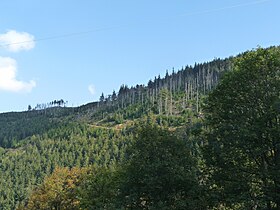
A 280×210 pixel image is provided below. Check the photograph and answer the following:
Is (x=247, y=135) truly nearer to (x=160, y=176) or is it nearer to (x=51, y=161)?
(x=160, y=176)

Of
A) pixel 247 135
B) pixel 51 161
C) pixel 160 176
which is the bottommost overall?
pixel 51 161

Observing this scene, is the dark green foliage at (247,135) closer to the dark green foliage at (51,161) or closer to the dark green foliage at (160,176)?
the dark green foliage at (160,176)

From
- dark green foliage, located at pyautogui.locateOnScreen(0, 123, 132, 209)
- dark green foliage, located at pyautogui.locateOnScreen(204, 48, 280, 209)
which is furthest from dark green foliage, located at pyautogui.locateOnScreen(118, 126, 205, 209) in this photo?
dark green foliage, located at pyautogui.locateOnScreen(0, 123, 132, 209)

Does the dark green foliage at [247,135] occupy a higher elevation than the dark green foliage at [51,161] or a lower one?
higher

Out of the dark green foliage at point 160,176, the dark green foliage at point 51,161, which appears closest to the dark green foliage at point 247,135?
the dark green foliage at point 160,176

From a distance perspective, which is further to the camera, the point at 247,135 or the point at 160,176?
the point at 160,176

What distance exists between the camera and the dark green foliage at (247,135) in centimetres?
1873

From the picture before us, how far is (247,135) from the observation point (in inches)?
733

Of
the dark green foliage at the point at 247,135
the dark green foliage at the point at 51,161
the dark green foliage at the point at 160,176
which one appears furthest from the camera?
the dark green foliage at the point at 51,161

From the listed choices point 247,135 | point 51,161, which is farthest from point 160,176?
point 51,161

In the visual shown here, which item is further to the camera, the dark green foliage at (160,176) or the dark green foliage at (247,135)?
the dark green foliage at (160,176)

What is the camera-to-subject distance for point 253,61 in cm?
2117

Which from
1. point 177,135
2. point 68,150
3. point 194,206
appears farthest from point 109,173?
point 68,150

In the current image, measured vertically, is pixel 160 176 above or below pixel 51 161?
above
